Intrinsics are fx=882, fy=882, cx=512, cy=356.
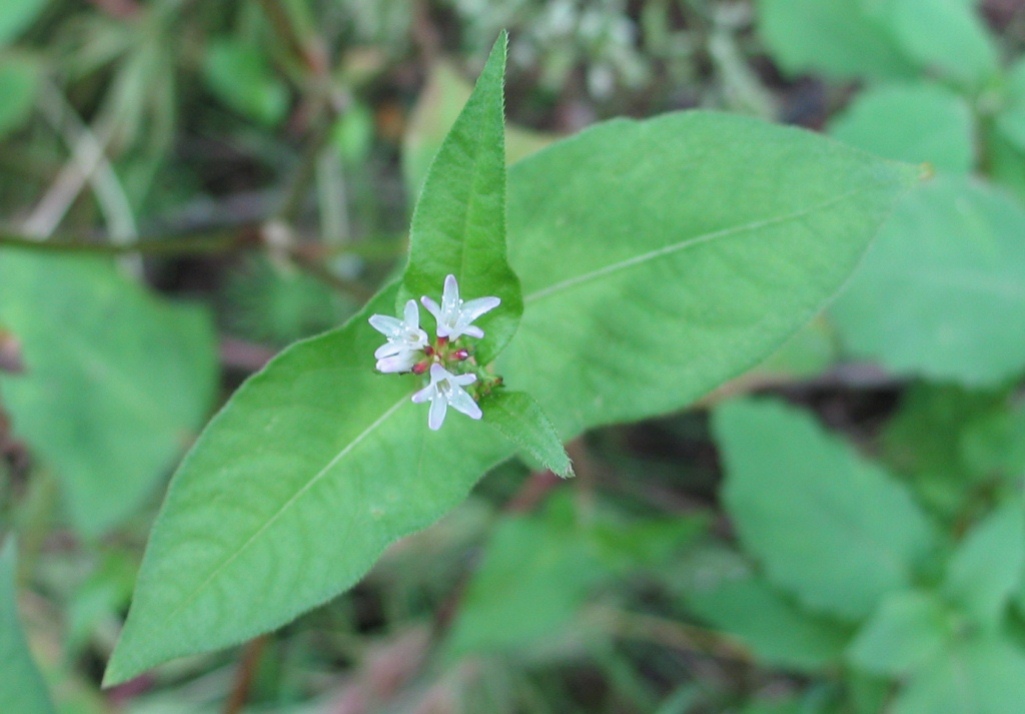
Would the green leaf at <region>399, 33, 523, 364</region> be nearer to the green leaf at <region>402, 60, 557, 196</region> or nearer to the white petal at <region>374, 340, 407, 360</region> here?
the white petal at <region>374, 340, 407, 360</region>

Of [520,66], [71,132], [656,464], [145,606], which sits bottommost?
[656,464]

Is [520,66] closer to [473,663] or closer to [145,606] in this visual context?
[473,663]

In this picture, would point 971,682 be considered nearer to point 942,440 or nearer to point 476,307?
point 942,440

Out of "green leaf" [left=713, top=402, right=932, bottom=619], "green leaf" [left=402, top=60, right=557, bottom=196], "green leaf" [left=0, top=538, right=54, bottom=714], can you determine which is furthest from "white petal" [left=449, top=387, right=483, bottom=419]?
"green leaf" [left=713, top=402, right=932, bottom=619]

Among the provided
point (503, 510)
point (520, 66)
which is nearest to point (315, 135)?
point (520, 66)

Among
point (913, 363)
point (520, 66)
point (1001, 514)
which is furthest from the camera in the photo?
point (520, 66)

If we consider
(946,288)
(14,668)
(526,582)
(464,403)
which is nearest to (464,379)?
(464,403)

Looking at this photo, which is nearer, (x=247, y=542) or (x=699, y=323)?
(x=247, y=542)
